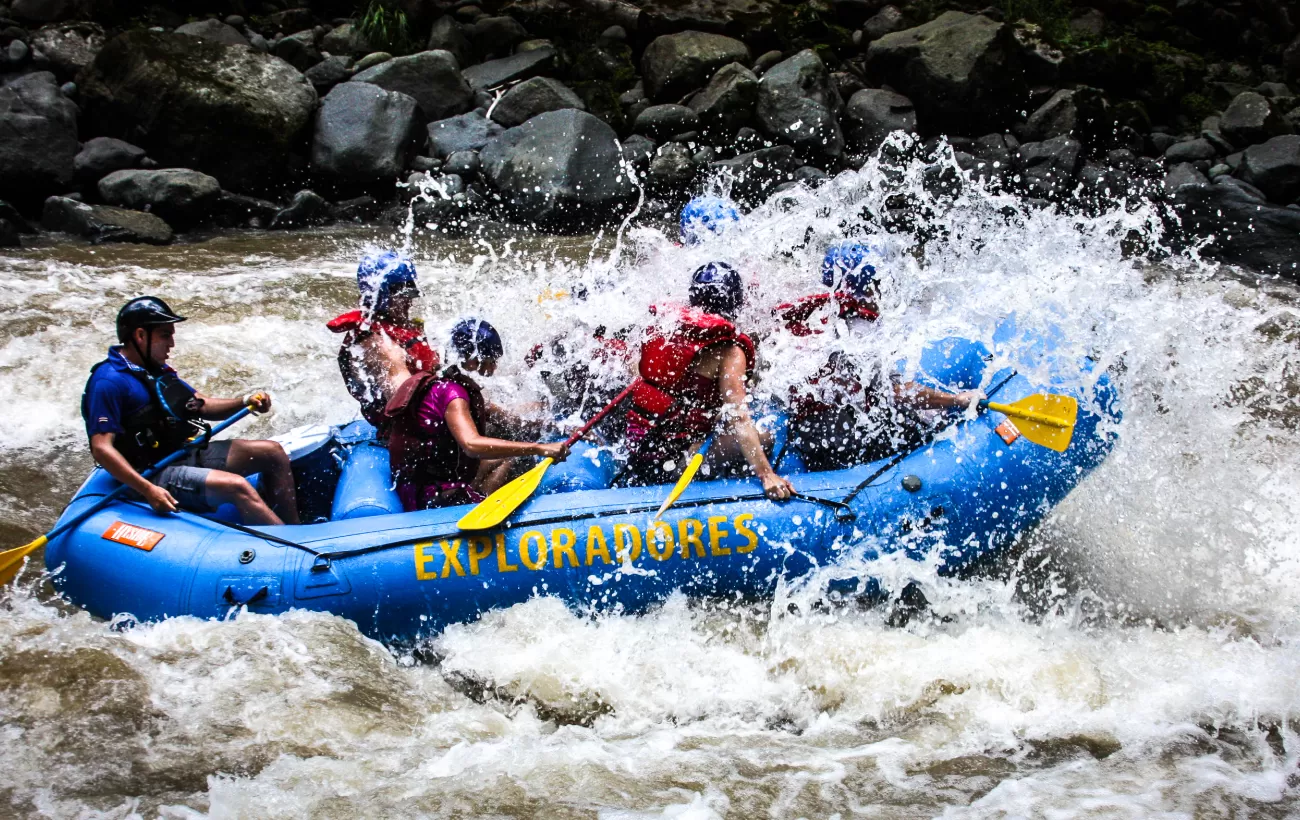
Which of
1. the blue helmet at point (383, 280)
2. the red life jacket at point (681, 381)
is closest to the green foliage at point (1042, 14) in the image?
the red life jacket at point (681, 381)

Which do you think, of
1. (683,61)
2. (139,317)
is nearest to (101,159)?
(683,61)

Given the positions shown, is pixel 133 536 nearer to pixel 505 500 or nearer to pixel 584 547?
pixel 505 500

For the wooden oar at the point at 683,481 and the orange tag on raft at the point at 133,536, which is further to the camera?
the wooden oar at the point at 683,481

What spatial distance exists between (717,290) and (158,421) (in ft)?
8.06

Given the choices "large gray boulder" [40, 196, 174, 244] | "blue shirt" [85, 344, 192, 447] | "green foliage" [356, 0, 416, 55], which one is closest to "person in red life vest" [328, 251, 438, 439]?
"blue shirt" [85, 344, 192, 447]

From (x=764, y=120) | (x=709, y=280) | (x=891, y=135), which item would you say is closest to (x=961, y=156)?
(x=891, y=135)

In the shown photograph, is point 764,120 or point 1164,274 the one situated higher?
point 764,120

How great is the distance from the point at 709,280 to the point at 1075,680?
7.28 feet

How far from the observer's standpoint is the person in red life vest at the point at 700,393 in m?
4.82

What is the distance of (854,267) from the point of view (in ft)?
18.1

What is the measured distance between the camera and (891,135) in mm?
12633

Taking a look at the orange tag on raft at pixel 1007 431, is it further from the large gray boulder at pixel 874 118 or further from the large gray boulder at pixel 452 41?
the large gray boulder at pixel 452 41

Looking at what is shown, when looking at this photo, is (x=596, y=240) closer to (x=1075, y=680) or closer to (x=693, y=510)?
(x=693, y=510)

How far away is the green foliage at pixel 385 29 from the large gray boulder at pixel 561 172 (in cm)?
299
